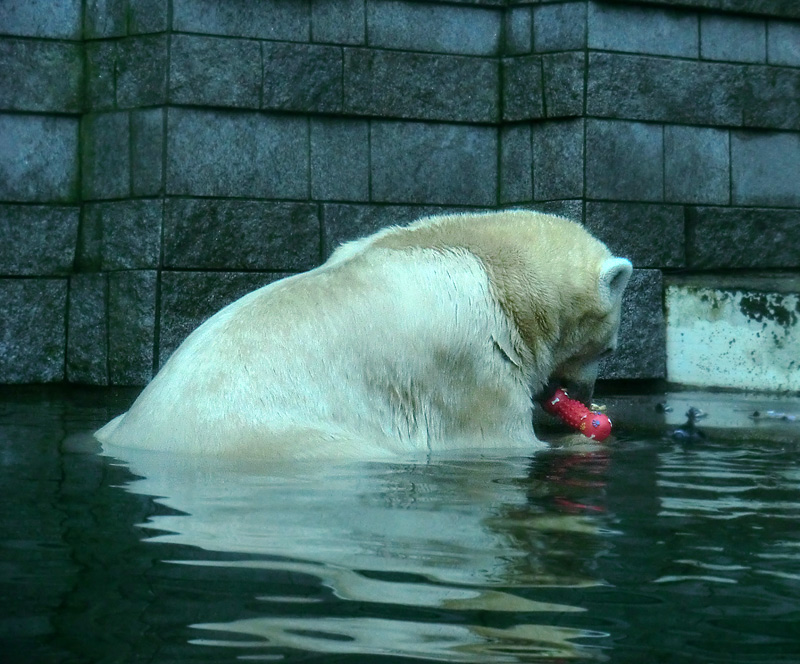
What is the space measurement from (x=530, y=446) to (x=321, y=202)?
10.2 ft

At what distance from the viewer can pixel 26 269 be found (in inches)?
292

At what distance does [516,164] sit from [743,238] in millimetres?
1617

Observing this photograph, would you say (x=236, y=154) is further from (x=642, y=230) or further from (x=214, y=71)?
(x=642, y=230)

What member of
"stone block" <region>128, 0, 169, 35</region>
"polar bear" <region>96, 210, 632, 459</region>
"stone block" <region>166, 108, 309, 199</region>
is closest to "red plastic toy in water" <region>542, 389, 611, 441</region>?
"polar bear" <region>96, 210, 632, 459</region>

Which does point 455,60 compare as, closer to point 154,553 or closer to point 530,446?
point 530,446

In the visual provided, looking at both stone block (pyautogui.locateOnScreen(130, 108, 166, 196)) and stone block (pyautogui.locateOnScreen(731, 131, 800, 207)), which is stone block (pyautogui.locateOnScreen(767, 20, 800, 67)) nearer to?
stone block (pyautogui.locateOnScreen(731, 131, 800, 207))

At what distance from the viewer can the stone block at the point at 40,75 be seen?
7.34m

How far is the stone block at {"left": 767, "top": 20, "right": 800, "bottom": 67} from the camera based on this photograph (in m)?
8.34

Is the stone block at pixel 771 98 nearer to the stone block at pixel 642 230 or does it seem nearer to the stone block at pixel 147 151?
the stone block at pixel 642 230

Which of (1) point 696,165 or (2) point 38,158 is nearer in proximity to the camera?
(2) point 38,158

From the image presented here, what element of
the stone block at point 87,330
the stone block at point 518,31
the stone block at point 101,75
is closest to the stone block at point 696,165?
the stone block at point 518,31

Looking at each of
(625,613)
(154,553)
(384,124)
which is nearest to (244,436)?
(154,553)

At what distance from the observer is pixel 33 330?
24.3ft

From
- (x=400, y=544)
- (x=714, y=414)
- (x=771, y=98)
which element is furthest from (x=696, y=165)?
(x=400, y=544)
